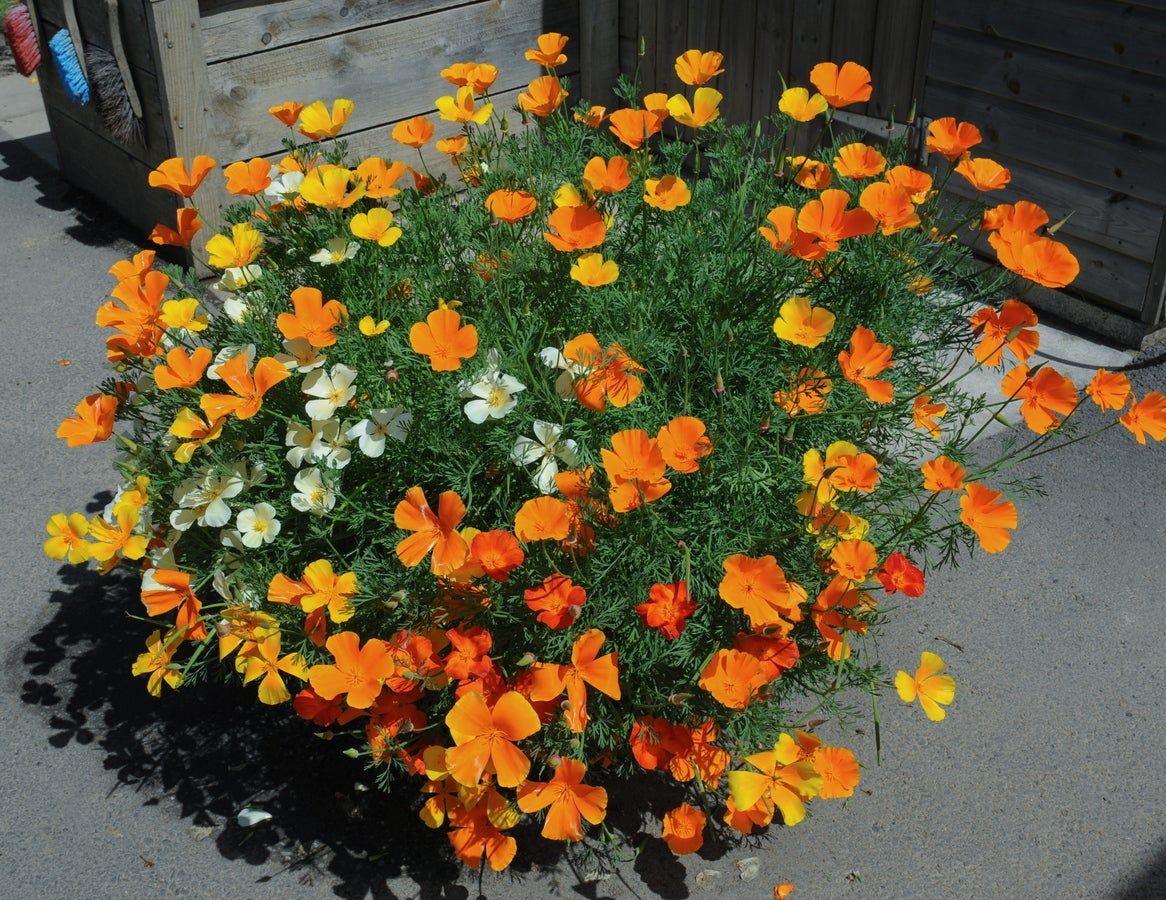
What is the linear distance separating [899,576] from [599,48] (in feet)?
13.7

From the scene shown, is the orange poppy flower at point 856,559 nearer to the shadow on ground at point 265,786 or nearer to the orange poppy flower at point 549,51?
the shadow on ground at point 265,786

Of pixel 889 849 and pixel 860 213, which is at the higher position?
pixel 860 213

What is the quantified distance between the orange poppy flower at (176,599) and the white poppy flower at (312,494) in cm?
25

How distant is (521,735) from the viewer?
6.21 feet

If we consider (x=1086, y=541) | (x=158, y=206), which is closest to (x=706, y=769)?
(x=1086, y=541)

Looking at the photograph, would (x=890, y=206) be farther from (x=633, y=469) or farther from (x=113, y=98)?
(x=113, y=98)

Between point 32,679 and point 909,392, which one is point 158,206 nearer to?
point 32,679

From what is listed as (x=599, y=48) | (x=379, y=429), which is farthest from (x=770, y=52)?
(x=379, y=429)

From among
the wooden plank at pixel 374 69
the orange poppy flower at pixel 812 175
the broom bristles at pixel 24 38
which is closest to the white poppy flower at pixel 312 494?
the orange poppy flower at pixel 812 175

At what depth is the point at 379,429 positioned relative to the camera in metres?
2.19

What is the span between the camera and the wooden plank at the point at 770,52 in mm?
4980

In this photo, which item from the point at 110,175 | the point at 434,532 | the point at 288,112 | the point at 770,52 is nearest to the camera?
the point at 434,532

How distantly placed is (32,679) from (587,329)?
176 centimetres

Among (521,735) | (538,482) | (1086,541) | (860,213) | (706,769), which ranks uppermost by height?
(860,213)
